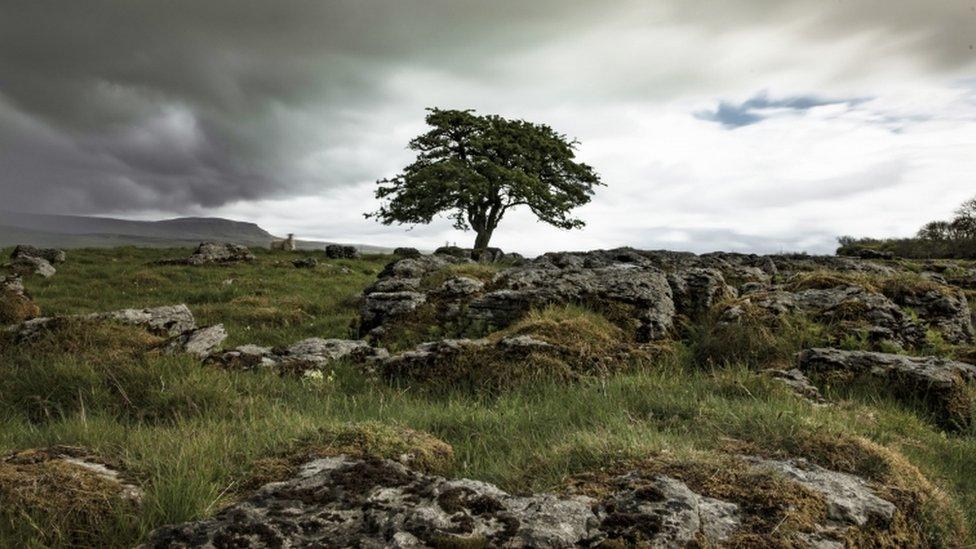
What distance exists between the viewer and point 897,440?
5504mm

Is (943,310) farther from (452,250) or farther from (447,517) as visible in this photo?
(452,250)

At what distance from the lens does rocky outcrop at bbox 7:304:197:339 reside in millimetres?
9398

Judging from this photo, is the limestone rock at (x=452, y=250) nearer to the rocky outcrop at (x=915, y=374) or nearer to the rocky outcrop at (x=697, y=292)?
the rocky outcrop at (x=697, y=292)

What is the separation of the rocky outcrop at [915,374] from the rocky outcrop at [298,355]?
6.70 m

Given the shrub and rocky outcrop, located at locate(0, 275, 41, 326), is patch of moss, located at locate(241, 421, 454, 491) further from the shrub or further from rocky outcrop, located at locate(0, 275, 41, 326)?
rocky outcrop, located at locate(0, 275, 41, 326)

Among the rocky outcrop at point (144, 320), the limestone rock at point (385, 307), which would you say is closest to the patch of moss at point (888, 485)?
the limestone rock at point (385, 307)

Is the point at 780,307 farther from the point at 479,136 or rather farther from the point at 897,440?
the point at 479,136

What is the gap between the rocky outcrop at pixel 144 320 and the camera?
9.40 meters

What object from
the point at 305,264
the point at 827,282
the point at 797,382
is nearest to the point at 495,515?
the point at 797,382

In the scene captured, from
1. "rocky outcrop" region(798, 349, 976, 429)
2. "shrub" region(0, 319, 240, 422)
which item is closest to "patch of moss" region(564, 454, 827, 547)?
"rocky outcrop" region(798, 349, 976, 429)

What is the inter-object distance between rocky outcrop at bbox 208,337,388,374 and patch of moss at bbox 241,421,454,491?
4.35m

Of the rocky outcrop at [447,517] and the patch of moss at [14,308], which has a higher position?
the rocky outcrop at [447,517]

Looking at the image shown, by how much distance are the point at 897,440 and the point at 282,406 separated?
6777 millimetres

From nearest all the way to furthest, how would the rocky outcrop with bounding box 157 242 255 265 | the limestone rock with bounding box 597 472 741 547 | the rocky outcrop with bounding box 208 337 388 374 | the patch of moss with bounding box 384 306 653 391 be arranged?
the limestone rock with bounding box 597 472 741 547 < the patch of moss with bounding box 384 306 653 391 < the rocky outcrop with bounding box 208 337 388 374 < the rocky outcrop with bounding box 157 242 255 265
